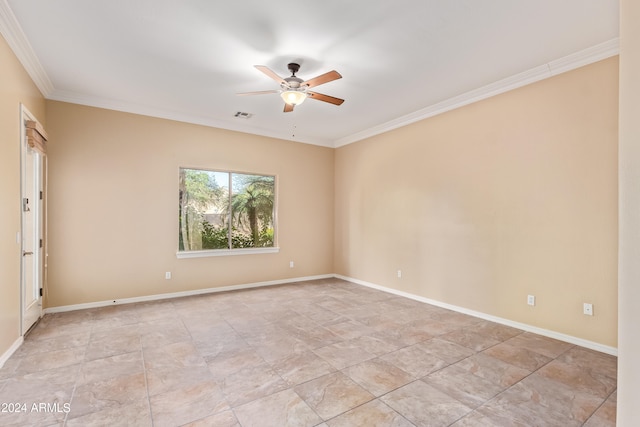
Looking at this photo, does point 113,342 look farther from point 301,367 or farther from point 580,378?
point 580,378

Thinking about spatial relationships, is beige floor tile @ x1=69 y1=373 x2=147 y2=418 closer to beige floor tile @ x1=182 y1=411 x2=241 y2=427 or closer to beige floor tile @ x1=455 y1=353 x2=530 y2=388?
beige floor tile @ x1=182 y1=411 x2=241 y2=427

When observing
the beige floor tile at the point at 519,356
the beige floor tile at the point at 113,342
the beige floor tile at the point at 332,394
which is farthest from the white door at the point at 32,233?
the beige floor tile at the point at 519,356

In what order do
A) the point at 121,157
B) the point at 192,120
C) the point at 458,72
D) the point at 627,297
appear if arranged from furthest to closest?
the point at 192,120 → the point at 121,157 → the point at 458,72 → the point at 627,297

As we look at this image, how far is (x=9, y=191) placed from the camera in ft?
9.41

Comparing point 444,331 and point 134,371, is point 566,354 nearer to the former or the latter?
point 444,331

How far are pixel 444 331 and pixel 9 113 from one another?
4.88m

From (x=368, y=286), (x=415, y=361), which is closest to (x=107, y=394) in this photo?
(x=415, y=361)

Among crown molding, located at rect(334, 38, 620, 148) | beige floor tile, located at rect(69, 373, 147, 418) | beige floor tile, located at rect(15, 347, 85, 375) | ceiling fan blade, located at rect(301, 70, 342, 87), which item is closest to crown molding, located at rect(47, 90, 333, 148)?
crown molding, located at rect(334, 38, 620, 148)

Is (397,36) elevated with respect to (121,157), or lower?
elevated

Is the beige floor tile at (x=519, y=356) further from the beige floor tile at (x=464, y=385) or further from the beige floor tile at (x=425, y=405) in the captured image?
the beige floor tile at (x=425, y=405)

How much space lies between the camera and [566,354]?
118 inches

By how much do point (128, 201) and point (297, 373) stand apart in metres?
3.68

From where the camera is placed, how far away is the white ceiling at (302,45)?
2520 mm

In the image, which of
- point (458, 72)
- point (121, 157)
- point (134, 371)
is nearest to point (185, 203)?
point (121, 157)
